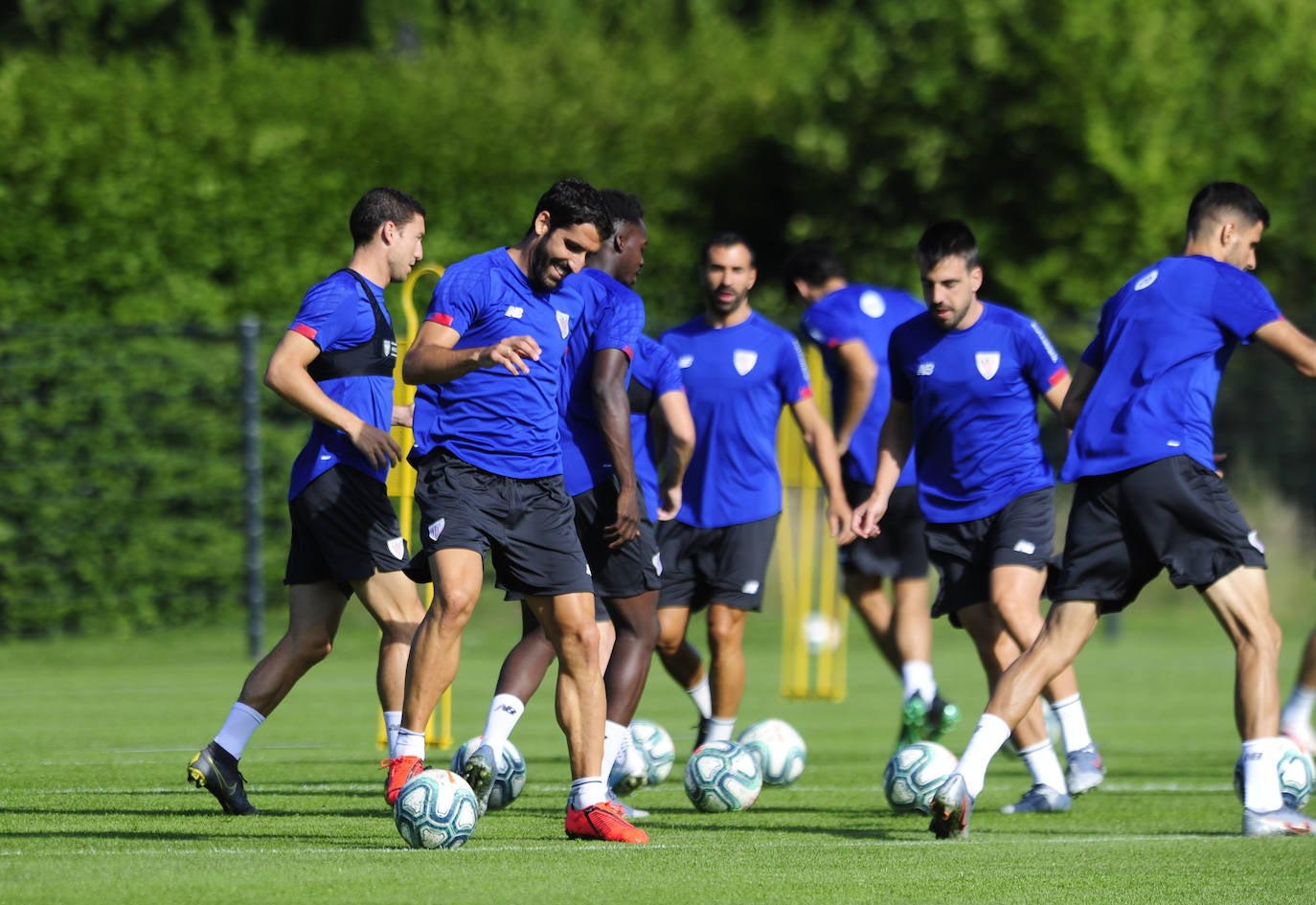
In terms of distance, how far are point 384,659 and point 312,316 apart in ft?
4.85

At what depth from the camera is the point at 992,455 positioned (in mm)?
8727

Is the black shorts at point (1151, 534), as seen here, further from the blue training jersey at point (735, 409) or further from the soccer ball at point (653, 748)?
the blue training jersey at point (735, 409)

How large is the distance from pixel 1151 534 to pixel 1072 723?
5.50 ft

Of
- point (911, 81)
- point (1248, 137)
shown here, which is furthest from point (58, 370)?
point (1248, 137)

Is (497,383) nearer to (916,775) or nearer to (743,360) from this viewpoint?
(916,775)

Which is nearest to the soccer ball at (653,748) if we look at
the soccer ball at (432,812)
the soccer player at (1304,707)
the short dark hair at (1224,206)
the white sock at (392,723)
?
the white sock at (392,723)

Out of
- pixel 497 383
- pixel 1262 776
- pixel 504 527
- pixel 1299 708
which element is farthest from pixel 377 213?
pixel 1299 708

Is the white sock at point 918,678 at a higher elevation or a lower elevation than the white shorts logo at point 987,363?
lower

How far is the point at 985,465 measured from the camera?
871cm

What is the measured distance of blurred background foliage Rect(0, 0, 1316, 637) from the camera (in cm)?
1720

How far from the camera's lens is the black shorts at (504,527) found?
7008 millimetres

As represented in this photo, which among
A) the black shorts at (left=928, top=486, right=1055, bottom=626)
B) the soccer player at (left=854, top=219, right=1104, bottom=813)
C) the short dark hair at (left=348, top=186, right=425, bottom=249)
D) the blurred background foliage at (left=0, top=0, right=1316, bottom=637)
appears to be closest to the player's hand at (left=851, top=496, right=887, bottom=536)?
the soccer player at (left=854, top=219, right=1104, bottom=813)

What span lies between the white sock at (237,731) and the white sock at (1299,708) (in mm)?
5131

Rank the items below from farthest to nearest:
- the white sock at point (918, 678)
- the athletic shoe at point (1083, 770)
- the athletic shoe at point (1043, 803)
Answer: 1. the white sock at point (918, 678)
2. the athletic shoe at point (1083, 770)
3. the athletic shoe at point (1043, 803)
